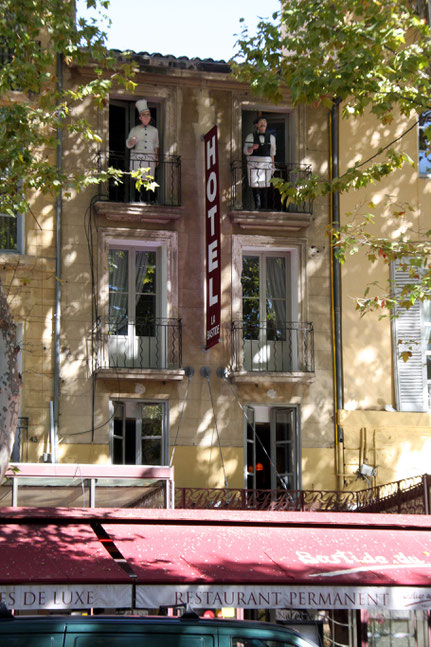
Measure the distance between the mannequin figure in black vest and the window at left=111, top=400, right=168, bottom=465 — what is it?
4.23m

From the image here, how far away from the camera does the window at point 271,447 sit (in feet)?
59.4

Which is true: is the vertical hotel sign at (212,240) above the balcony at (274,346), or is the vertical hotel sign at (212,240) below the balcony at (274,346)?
above

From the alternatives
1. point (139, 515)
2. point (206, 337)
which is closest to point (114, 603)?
point (139, 515)

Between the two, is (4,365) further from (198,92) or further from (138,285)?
(198,92)

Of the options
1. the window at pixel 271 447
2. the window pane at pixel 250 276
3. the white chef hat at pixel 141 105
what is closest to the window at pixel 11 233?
the white chef hat at pixel 141 105

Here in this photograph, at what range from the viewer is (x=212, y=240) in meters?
17.6

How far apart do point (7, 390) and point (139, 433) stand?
8.96m

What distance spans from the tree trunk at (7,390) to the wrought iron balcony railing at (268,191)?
969cm

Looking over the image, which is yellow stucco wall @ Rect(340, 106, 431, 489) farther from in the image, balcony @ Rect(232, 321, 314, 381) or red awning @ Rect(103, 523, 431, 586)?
red awning @ Rect(103, 523, 431, 586)

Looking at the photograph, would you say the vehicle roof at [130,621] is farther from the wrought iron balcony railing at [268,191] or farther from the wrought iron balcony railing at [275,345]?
the wrought iron balcony railing at [268,191]

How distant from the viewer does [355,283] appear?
18.6 m

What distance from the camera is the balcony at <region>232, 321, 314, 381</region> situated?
1814 centimetres

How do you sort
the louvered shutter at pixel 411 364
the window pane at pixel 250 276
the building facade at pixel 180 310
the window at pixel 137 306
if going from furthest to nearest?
the window pane at pixel 250 276 → the louvered shutter at pixel 411 364 → the window at pixel 137 306 → the building facade at pixel 180 310

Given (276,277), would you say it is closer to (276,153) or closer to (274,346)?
(274,346)
